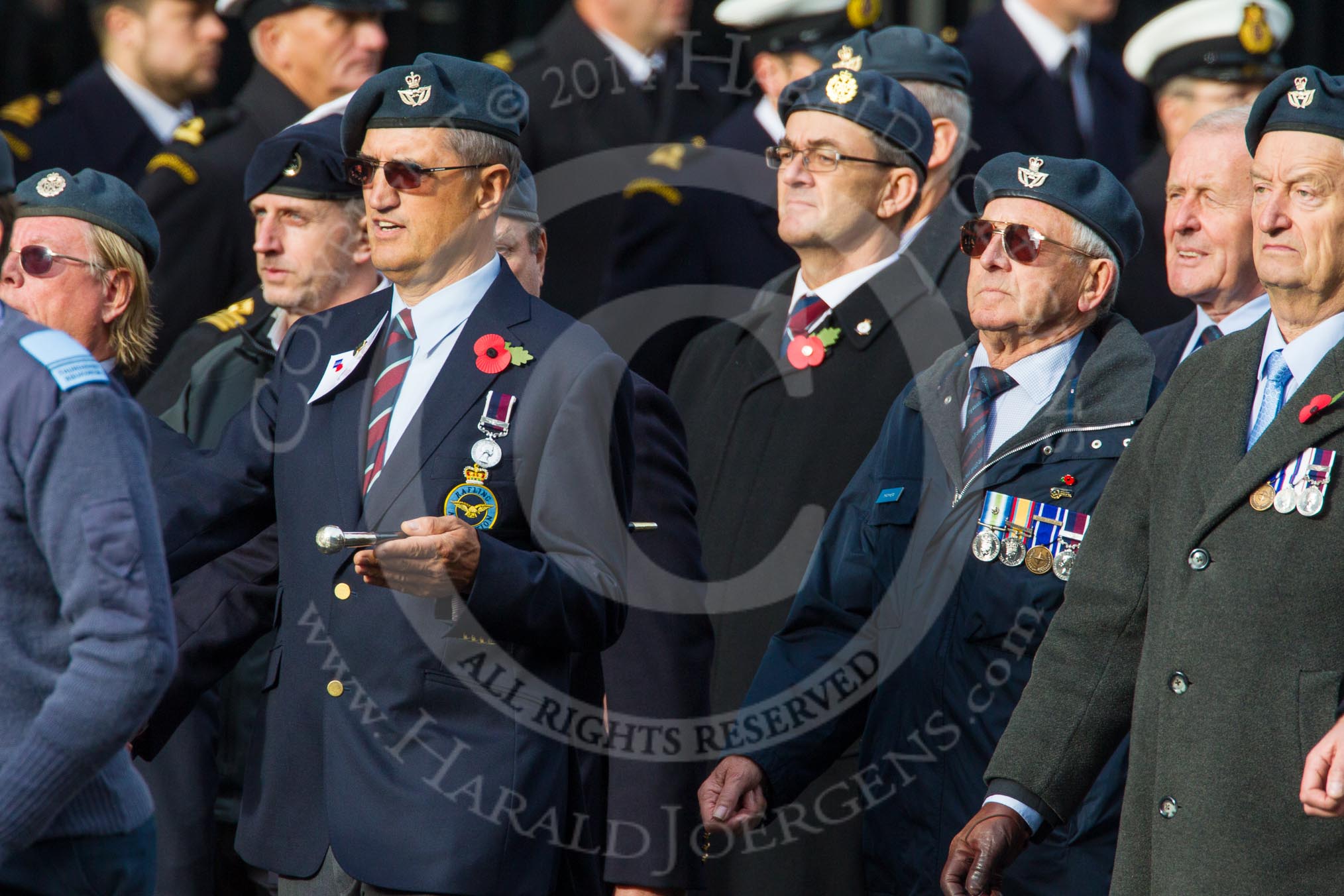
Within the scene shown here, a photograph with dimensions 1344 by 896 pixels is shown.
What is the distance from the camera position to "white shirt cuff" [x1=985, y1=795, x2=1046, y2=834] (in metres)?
3.40

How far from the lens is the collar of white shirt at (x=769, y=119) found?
257 inches

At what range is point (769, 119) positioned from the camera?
656 centimetres

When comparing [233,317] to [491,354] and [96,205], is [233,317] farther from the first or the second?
[491,354]

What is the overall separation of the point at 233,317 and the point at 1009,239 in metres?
2.55

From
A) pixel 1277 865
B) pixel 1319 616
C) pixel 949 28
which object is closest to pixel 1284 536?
pixel 1319 616

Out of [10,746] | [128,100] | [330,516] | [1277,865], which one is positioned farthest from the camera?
[128,100]

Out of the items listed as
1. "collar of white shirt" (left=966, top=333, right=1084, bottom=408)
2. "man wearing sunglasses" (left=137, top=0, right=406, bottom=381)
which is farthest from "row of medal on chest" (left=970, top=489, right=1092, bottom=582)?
"man wearing sunglasses" (left=137, top=0, right=406, bottom=381)

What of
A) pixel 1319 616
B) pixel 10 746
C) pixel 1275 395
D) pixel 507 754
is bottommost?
pixel 507 754

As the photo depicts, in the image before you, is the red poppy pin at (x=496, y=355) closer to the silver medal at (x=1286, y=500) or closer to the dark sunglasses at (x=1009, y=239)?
the dark sunglasses at (x=1009, y=239)

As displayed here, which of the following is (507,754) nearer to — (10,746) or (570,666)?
(570,666)

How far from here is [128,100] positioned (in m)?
7.69

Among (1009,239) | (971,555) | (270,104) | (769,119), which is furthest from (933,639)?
(270,104)

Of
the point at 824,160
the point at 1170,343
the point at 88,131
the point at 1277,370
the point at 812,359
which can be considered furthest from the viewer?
the point at 88,131

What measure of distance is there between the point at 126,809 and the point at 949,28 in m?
5.71
